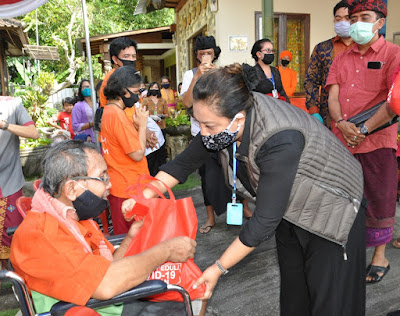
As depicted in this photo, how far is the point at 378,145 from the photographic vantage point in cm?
263

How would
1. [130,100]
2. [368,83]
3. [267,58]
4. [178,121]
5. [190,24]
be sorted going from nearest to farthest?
[368,83] < [130,100] < [267,58] < [178,121] < [190,24]

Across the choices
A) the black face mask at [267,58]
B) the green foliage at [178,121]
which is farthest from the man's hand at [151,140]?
the green foliage at [178,121]

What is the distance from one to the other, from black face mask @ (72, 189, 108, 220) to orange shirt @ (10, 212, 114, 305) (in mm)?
262

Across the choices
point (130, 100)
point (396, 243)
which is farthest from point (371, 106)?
point (130, 100)

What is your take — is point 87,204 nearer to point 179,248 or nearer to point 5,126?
point 179,248

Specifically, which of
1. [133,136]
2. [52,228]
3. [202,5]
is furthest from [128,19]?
[52,228]

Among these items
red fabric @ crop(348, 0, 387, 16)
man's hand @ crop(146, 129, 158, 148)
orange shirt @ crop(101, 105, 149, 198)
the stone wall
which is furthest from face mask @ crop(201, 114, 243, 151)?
the stone wall

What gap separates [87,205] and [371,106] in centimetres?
207

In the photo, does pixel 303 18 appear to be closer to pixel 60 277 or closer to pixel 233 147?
pixel 233 147

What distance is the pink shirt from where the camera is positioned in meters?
2.57

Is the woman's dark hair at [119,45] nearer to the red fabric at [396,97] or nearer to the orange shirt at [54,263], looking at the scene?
the orange shirt at [54,263]

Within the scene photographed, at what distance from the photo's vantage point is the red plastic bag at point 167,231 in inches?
67.6

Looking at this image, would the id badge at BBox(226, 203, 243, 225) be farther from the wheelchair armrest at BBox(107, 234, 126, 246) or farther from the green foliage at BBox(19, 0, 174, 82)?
the green foliage at BBox(19, 0, 174, 82)

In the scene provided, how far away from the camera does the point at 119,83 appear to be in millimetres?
2775
